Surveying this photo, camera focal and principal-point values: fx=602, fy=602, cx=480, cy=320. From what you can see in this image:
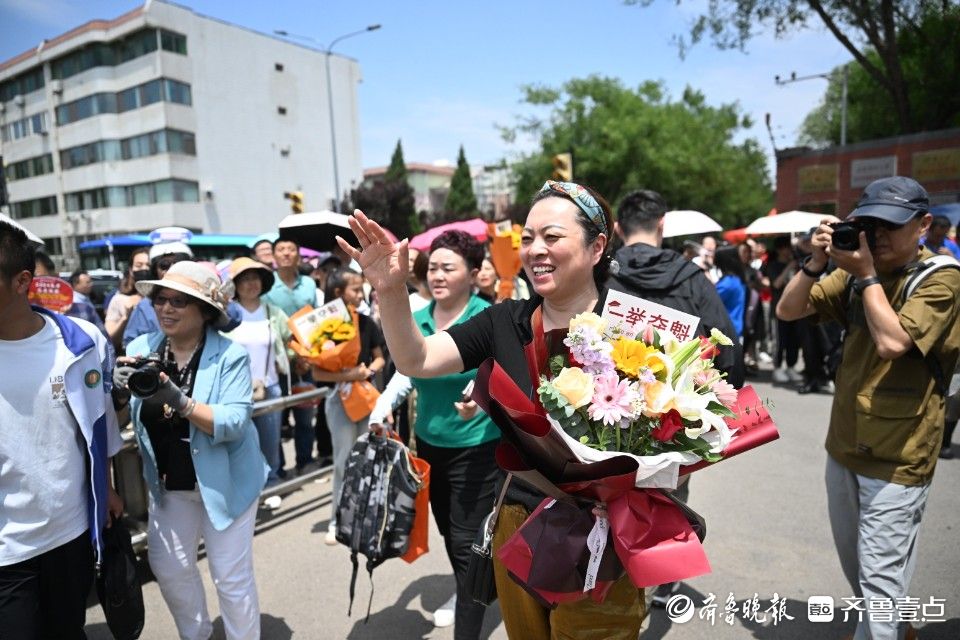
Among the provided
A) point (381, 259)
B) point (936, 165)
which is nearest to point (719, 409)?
point (381, 259)

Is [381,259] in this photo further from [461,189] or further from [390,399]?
[461,189]

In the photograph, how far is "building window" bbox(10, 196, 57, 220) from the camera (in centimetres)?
4522

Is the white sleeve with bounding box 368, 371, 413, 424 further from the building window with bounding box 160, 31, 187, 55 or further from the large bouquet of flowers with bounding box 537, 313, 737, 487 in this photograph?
the building window with bounding box 160, 31, 187, 55

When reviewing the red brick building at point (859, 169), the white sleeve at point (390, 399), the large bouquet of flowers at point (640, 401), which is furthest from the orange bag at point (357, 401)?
the red brick building at point (859, 169)

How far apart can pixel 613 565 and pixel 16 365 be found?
2.36 meters

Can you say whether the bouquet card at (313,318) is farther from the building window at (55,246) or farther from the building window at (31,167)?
the building window at (31,167)

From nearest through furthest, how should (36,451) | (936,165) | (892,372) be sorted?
(36,451)
(892,372)
(936,165)

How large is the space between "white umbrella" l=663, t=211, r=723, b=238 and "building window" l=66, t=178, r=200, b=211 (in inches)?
1523

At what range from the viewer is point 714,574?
4.02 m

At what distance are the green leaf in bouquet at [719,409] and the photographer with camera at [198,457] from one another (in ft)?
7.28

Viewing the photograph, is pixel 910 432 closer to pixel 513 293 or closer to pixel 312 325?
pixel 312 325

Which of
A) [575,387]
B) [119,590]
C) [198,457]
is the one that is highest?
[575,387]

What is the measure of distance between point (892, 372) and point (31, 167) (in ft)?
190

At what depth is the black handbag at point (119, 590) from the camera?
262 centimetres
